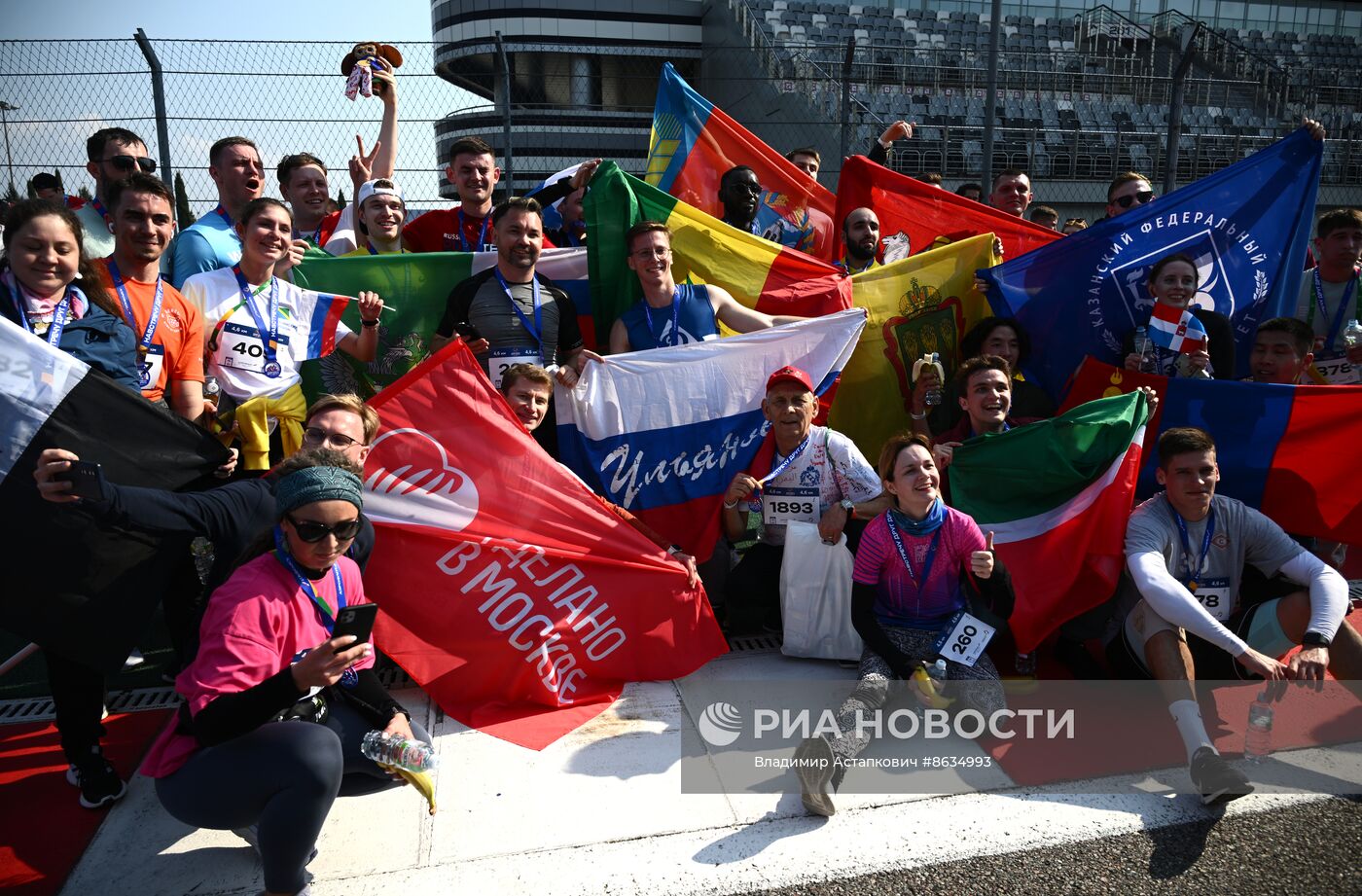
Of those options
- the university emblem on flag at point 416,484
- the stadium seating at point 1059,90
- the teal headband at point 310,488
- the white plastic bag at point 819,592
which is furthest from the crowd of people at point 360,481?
the stadium seating at point 1059,90

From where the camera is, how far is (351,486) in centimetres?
280

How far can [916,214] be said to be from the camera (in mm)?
6383

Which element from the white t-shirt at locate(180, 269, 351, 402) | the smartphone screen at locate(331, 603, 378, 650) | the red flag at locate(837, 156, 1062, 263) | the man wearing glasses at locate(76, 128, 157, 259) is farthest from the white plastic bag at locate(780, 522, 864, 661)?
the man wearing glasses at locate(76, 128, 157, 259)

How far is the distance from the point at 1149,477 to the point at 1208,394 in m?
0.50

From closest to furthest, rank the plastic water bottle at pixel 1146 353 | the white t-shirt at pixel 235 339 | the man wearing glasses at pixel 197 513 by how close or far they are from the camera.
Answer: the man wearing glasses at pixel 197 513 → the white t-shirt at pixel 235 339 → the plastic water bottle at pixel 1146 353

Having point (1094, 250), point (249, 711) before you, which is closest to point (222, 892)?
point (249, 711)

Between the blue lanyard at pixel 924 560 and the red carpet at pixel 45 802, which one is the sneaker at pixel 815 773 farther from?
the red carpet at pixel 45 802

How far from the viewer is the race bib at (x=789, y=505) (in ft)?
14.3

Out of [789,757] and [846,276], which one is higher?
[846,276]

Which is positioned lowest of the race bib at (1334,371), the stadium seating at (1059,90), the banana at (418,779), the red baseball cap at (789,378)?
the banana at (418,779)

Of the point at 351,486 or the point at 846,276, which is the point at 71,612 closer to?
the point at 351,486

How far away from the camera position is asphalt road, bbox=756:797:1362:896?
2766mm

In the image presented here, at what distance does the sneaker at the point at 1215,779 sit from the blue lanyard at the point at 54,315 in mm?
4267

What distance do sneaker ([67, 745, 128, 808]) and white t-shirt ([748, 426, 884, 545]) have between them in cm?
288
